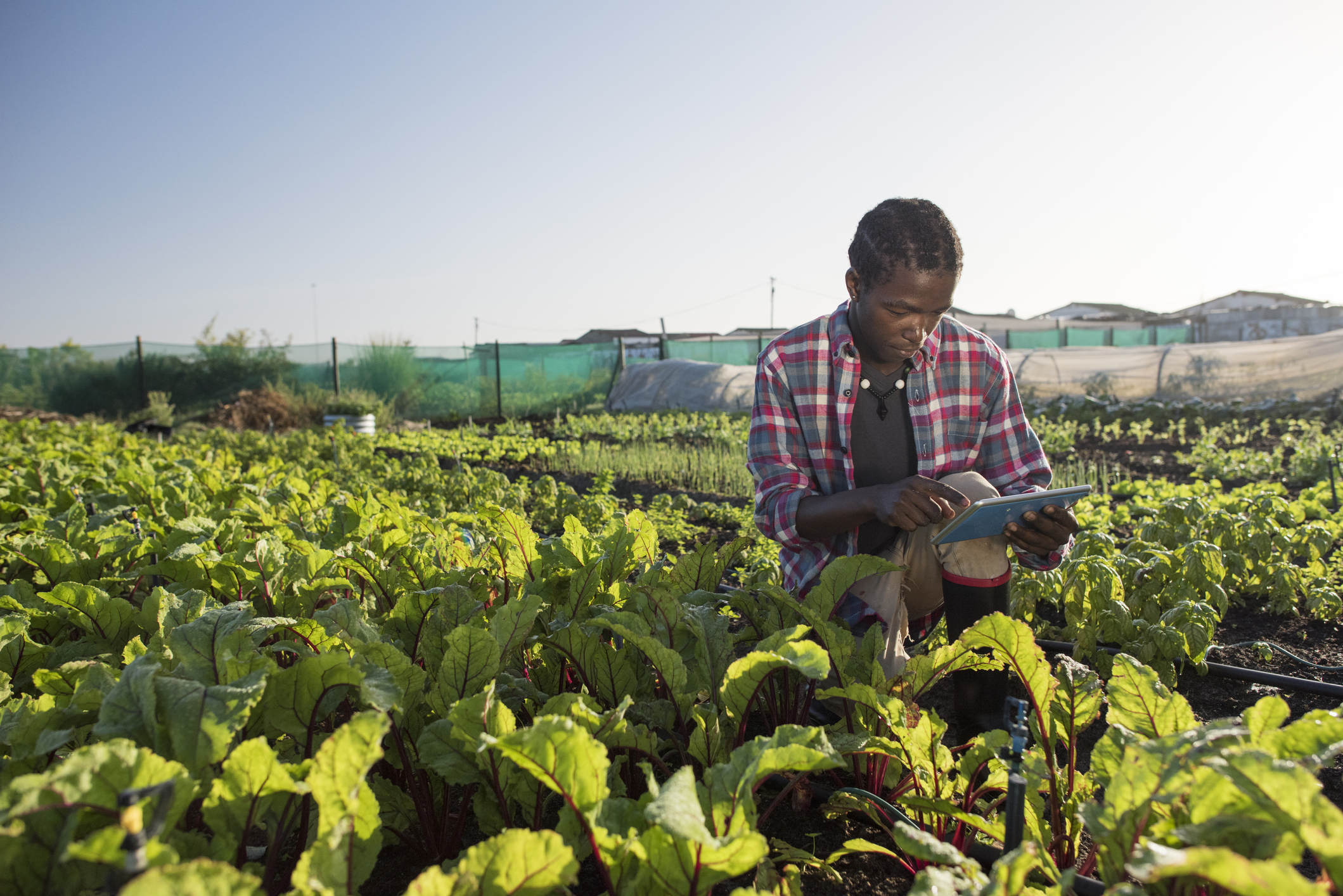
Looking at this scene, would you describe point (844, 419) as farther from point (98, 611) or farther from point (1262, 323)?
point (1262, 323)

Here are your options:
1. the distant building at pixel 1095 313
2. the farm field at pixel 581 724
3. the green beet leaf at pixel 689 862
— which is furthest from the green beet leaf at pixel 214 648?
the distant building at pixel 1095 313

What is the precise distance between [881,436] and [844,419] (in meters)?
0.15

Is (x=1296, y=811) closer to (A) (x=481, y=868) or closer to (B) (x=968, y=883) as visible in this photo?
(B) (x=968, y=883)

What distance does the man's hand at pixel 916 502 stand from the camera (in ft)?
5.91

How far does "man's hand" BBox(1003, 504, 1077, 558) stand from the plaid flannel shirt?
34 cm

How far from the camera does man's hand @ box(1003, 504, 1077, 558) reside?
1852 mm

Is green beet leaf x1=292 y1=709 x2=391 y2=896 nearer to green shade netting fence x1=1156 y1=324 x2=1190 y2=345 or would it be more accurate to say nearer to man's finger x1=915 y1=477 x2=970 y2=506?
man's finger x1=915 y1=477 x2=970 y2=506

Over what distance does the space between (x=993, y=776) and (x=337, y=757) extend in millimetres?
1068

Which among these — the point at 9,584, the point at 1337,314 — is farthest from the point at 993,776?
the point at 1337,314

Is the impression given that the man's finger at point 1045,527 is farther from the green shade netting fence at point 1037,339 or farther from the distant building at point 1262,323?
the distant building at point 1262,323

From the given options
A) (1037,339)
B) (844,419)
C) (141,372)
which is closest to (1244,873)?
(844,419)

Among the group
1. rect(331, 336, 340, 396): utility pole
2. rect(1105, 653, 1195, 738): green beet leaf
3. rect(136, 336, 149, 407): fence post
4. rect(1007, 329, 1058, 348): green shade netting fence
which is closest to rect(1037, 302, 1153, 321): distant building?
rect(1007, 329, 1058, 348): green shade netting fence

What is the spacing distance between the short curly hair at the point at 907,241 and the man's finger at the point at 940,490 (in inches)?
21.6

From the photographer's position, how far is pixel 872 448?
2344 millimetres
